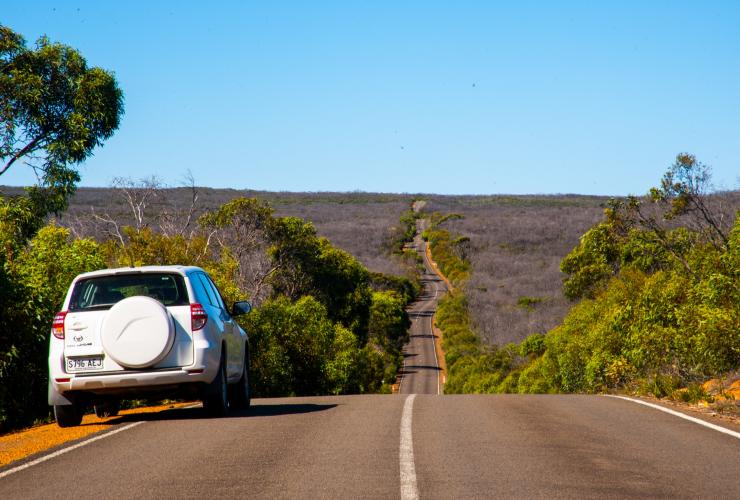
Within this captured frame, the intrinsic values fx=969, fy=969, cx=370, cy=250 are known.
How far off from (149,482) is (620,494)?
11.6ft

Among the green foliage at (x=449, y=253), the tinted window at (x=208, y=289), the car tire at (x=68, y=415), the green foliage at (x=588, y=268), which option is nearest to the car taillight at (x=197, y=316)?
the tinted window at (x=208, y=289)

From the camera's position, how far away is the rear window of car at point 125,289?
11352 millimetres

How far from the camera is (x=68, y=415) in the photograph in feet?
39.0

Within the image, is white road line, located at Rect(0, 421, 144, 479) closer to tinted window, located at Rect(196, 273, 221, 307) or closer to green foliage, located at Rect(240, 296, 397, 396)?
tinted window, located at Rect(196, 273, 221, 307)

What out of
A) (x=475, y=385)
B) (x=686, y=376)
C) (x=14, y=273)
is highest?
(x=14, y=273)

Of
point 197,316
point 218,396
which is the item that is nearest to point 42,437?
point 218,396

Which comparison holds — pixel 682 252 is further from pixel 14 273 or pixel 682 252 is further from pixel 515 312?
pixel 515 312

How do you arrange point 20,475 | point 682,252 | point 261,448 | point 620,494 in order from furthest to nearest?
point 682,252, point 261,448, point 20,475, point 620,494

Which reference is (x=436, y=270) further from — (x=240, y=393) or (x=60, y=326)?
(x=60, y=326)

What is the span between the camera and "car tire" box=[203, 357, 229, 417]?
1166cm

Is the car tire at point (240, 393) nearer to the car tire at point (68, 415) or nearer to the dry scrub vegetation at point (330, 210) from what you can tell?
the car tire at point (68, 415)

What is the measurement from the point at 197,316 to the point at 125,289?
113cm

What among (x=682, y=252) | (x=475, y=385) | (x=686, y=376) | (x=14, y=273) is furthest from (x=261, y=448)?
(x=475, y=385)

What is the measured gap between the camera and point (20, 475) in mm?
8156
